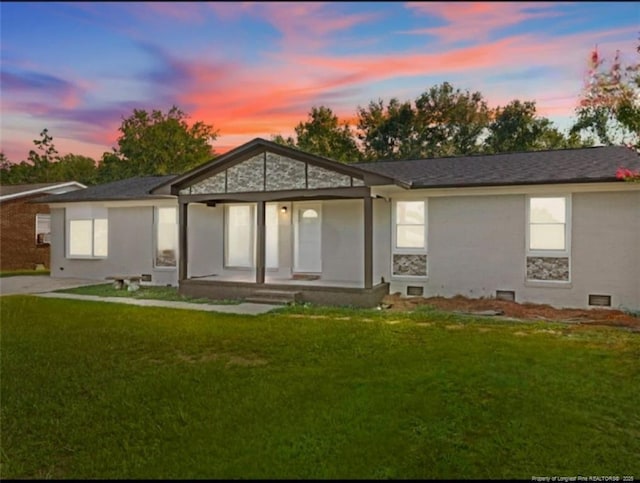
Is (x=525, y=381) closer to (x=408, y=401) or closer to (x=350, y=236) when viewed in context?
(x=408, y=401)

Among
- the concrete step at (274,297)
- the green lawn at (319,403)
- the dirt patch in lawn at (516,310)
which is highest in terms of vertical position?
the concrete step at (274,297)

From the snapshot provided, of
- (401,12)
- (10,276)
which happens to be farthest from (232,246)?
(401,12)

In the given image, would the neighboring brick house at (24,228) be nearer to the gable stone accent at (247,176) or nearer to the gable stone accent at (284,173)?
the gable stone accent at (247,176)

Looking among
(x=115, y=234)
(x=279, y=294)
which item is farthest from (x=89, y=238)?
(x=279, y=294)

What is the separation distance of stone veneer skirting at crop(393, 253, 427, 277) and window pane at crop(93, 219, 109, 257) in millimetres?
10351

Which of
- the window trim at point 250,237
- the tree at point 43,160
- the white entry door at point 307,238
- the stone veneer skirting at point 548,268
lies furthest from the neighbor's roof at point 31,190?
the tree at point 43,160

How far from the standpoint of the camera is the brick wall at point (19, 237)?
2209 cm

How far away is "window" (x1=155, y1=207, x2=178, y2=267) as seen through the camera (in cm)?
1500

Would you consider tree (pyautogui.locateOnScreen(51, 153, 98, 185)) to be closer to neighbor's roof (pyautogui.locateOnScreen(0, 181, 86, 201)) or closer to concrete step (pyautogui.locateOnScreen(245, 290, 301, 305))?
neighbor's roof (pyautogui.locateOnScreen(0, 181, 86, 201))

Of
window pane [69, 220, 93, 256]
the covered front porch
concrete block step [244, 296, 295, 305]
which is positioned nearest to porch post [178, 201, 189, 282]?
the covered front porch

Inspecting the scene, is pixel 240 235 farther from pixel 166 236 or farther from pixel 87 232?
pixel 87 232

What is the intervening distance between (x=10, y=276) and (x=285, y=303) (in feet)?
44.3

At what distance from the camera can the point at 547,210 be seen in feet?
35.5

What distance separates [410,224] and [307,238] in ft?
10.4
